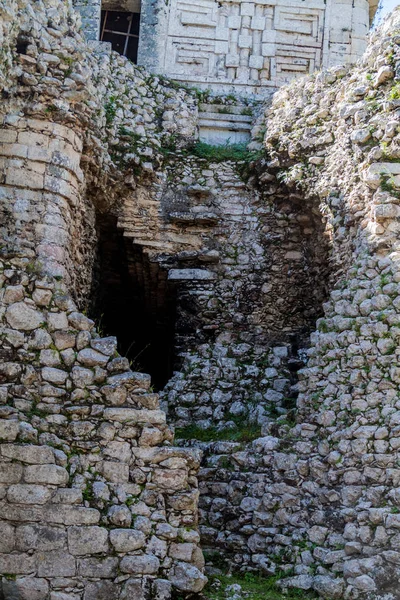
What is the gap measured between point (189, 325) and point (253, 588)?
3854 mm

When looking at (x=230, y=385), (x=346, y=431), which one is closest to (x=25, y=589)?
(x=346, y=431)

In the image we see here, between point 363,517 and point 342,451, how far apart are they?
658 millimetres

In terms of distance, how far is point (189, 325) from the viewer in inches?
420

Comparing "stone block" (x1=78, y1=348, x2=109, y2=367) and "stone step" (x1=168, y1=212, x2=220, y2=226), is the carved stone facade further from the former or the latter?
"stone block" (x1=78, y1=348, x2=109, y2=367)

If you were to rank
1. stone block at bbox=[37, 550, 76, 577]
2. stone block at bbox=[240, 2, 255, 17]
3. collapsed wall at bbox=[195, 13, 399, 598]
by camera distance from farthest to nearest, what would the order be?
stone block at bbox=[240, 2, 255, 17], collapsed wall at bbox=[195, 13, 399, 598], stone block at bbox=[37, 550, 76, 577]

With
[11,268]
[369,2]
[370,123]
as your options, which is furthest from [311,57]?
[11,268]

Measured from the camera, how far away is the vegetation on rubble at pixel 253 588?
7.21 metres

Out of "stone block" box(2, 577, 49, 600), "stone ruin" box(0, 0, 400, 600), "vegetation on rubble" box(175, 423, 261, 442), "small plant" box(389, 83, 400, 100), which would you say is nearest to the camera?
"stone block" box(2, 577, 49, 600)

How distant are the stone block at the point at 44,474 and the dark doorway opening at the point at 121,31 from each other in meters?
8.86

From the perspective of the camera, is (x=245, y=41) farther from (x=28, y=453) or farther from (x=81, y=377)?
(x=28, y=453)

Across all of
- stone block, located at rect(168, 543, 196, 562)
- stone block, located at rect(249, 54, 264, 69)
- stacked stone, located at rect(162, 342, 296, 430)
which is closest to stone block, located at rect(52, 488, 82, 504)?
stone block, located at rect(168, 543, 196, 562)

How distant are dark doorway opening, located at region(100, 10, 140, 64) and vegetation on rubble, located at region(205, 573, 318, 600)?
8878 millimetres

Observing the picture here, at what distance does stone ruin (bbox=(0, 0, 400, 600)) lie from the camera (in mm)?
6691

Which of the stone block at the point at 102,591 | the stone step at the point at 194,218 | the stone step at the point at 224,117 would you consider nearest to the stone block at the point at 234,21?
the stone step at the point at 224,117
